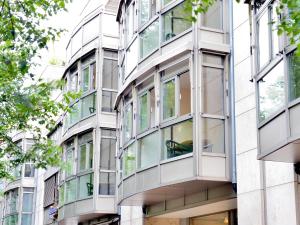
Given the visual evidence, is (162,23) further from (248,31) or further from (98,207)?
(98,207)

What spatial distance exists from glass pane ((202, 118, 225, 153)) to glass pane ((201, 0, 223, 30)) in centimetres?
248

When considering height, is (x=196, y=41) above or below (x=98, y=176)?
above

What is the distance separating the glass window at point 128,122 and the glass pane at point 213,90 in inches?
142

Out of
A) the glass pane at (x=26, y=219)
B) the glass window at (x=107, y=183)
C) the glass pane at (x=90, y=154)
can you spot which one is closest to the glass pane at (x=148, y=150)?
the glass window at (x=107, y=183)

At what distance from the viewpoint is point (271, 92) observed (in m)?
10.8

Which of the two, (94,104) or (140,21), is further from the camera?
(94,104)

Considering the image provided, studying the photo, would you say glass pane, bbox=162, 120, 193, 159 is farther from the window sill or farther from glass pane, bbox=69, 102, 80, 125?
glass pane, bbox=69, 102, 80, 125

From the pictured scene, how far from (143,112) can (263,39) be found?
17.8ft

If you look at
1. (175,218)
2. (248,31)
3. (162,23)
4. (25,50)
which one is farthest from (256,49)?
(175,218)

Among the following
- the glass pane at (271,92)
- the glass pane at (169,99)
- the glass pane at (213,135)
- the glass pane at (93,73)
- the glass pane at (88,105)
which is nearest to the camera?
the glass pane at (271,92)

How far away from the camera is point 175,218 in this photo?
61.1 feet

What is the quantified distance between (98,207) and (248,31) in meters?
10.3

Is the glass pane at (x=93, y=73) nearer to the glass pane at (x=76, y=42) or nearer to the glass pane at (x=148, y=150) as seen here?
the glass pane at (x=76, y=42)

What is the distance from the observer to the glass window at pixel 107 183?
71.2 feet
